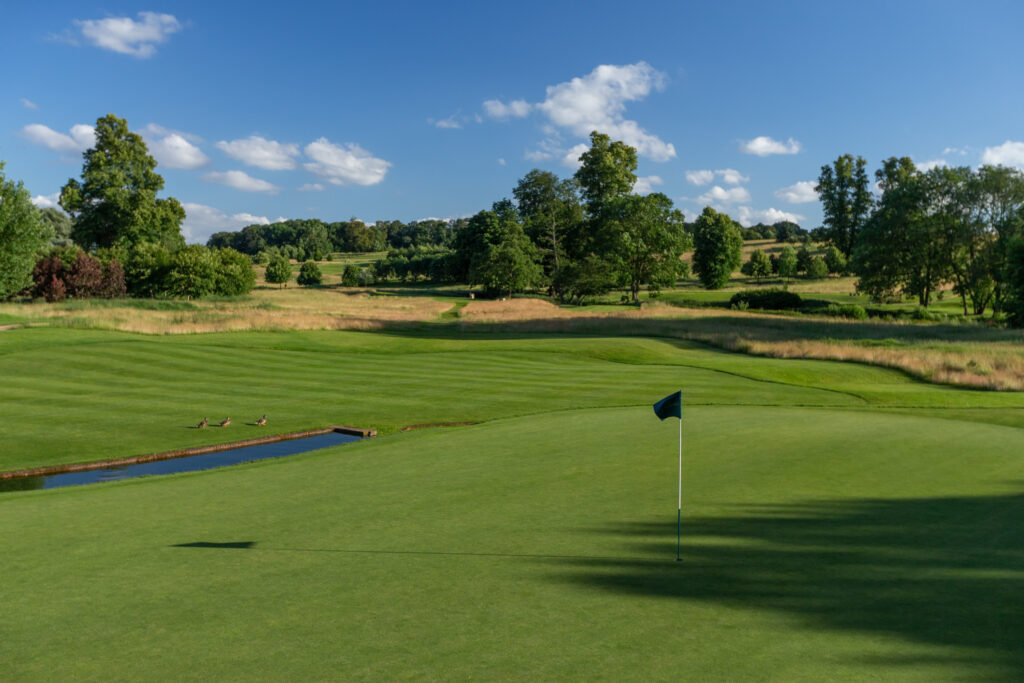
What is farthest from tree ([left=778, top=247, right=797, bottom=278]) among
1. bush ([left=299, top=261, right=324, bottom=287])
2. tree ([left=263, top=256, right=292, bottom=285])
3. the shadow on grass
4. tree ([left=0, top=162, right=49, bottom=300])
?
the shadow on grass

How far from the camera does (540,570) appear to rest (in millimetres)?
5777

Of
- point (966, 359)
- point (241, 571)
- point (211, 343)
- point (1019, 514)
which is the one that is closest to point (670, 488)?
point (1019, 514)

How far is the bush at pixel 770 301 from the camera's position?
67188 millimetres

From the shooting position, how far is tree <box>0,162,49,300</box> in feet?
138

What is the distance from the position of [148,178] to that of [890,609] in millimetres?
94853

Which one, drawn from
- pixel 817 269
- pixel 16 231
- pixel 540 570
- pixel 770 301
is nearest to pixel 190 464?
pixel 540 570

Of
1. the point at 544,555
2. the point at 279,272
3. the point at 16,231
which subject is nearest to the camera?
the point at 544,555

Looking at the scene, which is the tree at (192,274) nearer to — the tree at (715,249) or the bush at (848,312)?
the bush at (848,312)

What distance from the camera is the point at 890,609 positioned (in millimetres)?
4719

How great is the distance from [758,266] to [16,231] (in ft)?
305

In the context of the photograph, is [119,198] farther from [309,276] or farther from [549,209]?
[549,209]

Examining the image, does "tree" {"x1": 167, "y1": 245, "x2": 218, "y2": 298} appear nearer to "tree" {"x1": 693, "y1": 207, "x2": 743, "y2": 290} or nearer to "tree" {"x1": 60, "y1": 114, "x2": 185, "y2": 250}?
"tree" {"x1": 60, "y1": 114, "x2": 185, "y2": 250}

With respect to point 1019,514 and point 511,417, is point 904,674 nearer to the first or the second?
point 1019,514

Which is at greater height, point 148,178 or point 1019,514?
point 148,178
